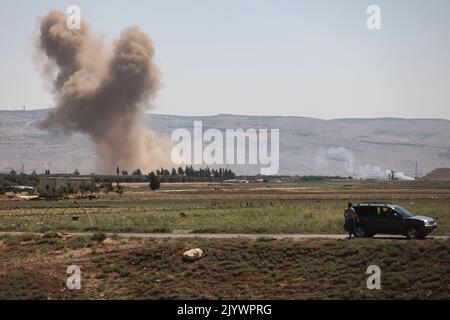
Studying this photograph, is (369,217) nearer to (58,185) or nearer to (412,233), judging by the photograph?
(412,233)

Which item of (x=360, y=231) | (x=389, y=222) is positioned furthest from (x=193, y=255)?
(x=389, y=222)

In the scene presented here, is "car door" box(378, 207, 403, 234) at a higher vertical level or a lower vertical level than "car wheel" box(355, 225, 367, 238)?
higher

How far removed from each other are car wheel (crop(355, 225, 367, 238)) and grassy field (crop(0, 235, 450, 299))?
2.61 metres

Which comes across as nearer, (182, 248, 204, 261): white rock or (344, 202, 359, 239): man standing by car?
(182, 248, 204, 261): white rock

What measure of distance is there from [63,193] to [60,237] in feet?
207

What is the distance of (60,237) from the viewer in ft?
104

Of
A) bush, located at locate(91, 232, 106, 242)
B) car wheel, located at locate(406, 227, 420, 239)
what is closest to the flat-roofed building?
bush, located at locate(91, 232, 106, 242)

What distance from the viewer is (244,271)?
2462 centimetres

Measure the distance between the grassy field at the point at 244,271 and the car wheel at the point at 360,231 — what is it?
103 inches

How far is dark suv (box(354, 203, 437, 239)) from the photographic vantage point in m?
28.1

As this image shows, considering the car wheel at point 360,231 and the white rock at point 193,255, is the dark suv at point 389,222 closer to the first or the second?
the car wheel at point 360,231

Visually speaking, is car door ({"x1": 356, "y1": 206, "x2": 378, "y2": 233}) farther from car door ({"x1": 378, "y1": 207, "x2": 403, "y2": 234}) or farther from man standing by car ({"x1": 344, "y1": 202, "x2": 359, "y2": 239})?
man standing by car ({"x1": 344, "y1": 202, "x2": 359, "y2": 239})

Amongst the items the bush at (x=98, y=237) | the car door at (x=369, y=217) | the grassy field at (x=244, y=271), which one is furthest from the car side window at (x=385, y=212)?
the bush at (x=98, y=237)
